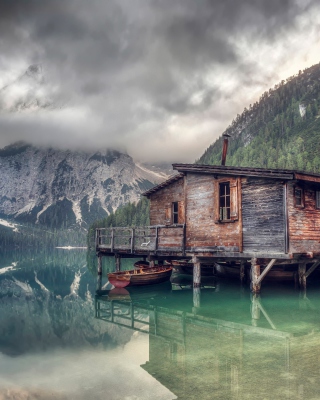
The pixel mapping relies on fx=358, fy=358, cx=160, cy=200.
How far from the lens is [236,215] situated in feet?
75.2

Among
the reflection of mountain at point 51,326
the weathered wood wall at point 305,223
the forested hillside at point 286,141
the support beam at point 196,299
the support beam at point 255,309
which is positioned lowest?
the reflection of mountain at point 51,326

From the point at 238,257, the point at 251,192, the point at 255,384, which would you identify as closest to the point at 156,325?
the point at 255,384

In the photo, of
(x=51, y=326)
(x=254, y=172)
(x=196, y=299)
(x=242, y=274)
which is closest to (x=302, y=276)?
(x=242, y=274)

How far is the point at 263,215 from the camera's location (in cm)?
2195

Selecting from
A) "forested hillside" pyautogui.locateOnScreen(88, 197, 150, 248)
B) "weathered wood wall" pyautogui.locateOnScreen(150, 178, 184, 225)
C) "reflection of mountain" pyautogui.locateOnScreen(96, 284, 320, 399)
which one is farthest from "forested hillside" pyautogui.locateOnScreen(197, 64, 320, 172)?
"reflection of mountain" pyautogui.locateOnScreen(96, 284, 320, 399)

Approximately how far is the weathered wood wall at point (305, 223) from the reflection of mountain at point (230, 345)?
3.22 m

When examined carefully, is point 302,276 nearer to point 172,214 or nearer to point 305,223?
point 305,223

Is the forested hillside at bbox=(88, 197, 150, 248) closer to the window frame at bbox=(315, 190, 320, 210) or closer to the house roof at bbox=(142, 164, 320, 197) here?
the house roof at bbox=(142, 164, 320, 197)

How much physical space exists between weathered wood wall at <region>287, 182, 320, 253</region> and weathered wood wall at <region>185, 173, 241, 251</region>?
3.36 m

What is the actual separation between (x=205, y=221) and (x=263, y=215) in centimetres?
459

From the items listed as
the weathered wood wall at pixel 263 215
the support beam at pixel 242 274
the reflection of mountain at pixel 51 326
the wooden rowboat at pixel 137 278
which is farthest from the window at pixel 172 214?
the reflection of mountain at pixel 51 326

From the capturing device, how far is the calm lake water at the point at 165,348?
8352 millimetres

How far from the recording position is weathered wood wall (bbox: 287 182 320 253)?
69.5ft

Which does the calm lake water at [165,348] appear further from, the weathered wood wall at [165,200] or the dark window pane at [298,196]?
the weathered wood wall at [165,200]
